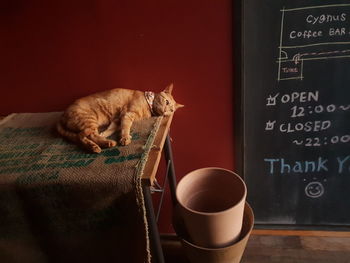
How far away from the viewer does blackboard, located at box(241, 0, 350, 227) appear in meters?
1.03

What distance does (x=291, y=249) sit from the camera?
132 cm

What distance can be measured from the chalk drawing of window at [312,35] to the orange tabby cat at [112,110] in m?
0.49

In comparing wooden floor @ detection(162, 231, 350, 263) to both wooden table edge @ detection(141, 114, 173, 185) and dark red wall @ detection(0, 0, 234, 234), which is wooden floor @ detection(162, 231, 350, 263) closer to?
dark red wall @ detection(0, 0, 234, 234)

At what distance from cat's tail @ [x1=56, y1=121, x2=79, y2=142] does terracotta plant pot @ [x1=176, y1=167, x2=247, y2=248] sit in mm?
435

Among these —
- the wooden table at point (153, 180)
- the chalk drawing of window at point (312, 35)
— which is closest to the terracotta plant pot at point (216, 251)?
the wooden table at point (153, 180)

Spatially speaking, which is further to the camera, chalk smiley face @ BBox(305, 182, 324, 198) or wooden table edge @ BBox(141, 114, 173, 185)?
chalk smiley face @ BBox(305, 182, 324, 198)

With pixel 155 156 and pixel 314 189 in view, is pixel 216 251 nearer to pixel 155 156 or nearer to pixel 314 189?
pixel 155 156

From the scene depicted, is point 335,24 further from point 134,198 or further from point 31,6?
point 31,6

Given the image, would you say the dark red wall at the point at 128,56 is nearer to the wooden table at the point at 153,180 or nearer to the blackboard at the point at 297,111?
the blackboard at the point at 297,111

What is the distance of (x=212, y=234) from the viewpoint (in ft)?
3.12

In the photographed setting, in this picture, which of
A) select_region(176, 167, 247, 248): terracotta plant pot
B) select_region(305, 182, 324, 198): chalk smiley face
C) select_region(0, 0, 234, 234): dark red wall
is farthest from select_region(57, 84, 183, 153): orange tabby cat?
select_region(305, 182, 324, 198): chalk smiley face

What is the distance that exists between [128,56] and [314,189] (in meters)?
1.07

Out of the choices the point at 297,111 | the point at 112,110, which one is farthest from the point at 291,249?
the point at 112,110

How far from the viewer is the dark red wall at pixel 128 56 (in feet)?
3.53
